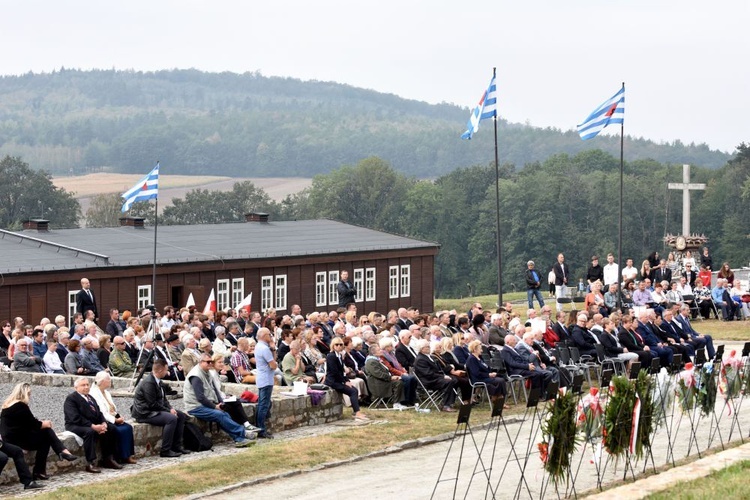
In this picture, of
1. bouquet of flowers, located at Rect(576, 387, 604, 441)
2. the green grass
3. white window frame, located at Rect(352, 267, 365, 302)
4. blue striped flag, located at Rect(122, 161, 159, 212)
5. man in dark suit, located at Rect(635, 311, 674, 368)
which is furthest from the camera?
white window frame, located at Rect(352, 267, 365, 302)

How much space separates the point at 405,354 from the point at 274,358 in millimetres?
3602

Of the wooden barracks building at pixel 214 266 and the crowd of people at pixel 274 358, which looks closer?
the crowd of people at pixel 274 358

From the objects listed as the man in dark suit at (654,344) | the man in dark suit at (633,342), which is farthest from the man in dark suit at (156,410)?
the man in dark suit at (654,344)

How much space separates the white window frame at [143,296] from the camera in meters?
39.4

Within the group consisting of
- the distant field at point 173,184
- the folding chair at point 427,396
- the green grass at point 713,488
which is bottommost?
the folding chair at point 427,396

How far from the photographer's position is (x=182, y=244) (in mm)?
43562

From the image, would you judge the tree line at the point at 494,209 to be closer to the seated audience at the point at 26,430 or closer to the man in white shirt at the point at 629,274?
the man in white shirt at the point at 629,274

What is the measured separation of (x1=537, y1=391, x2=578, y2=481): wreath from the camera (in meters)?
14.5

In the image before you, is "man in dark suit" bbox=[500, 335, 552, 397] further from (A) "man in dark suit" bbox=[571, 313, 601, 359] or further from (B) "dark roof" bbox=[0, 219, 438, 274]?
(B) "dark roof" bbox=[0, 219, 438, 274]

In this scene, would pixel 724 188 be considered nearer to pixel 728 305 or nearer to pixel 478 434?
pixel 728 305

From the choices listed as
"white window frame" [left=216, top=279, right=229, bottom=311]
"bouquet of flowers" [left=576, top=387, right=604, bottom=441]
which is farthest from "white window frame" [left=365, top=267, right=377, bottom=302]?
"bouquet of flowers" [left=576, top=387, right=604, bottom=441]

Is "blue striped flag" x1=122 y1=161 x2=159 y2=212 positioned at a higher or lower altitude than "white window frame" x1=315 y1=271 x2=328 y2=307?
higher

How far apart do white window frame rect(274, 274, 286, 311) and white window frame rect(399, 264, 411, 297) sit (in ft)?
21.8

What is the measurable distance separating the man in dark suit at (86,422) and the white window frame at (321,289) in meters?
29.1
